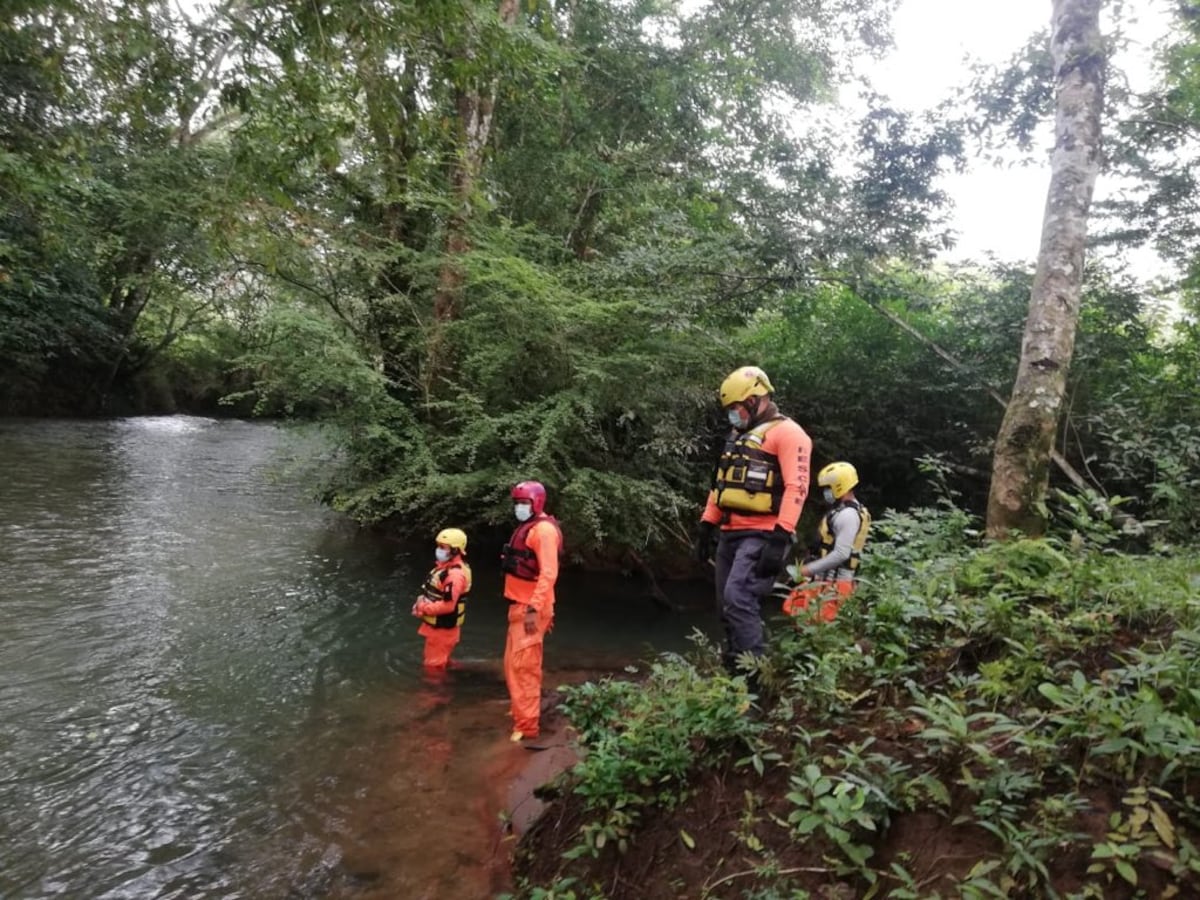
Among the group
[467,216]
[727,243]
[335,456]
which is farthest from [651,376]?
[335,456]

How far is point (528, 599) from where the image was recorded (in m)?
6.05

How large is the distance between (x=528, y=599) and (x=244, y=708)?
2504 millimetres

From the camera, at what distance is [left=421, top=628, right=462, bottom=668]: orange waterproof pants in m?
7.37

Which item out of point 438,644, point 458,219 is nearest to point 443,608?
point 438,644

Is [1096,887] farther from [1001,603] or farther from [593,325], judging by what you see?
[593,325]

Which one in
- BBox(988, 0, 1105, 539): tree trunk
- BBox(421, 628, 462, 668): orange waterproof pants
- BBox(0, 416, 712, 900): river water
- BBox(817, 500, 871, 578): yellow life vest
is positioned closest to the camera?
BBox(0, 416, 712, 900): river water

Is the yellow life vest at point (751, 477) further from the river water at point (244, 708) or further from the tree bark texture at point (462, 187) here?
the tree bark texture at point (462, 187)

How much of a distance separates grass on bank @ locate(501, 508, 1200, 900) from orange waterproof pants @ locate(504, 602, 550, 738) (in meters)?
1.40

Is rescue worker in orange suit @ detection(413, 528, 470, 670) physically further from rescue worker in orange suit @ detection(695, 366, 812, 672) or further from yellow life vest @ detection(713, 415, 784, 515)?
yellow life vest @ detection(713, 415, 784, 515)

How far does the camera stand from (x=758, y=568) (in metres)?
4.46

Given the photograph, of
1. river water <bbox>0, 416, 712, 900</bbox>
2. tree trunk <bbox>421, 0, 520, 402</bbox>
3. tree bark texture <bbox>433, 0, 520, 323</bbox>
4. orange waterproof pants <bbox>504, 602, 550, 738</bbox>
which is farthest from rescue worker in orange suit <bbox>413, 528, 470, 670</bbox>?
tree bark texture <bbox>433, 0, 520, 323</bbox>

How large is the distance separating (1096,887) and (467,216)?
1054 cm

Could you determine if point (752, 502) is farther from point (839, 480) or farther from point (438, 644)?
point (438, 644)

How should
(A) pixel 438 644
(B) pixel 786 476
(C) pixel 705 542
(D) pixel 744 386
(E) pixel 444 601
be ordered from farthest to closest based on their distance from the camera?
1. (A) pixel 438 644
2. (E) pixel 444 601
3. (C) pixel 705 542
4. (D) pixel 744 386
5. (B) pixel 786 476
